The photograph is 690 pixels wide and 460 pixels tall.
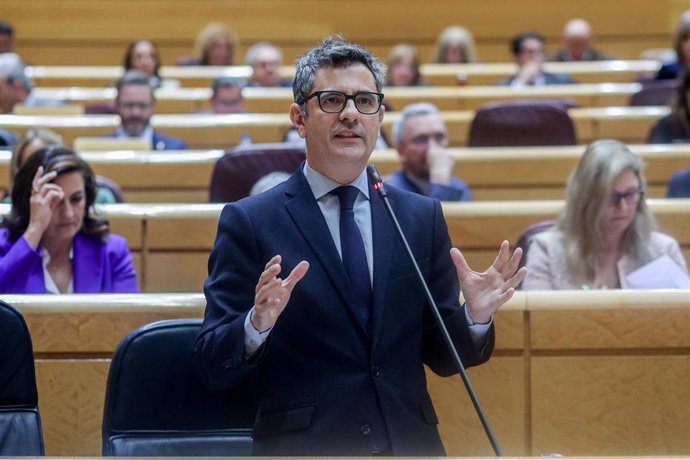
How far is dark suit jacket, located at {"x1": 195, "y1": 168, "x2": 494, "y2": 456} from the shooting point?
1552mm

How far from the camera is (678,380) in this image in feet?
6.73

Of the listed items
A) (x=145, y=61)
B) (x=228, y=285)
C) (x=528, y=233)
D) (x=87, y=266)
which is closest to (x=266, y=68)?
(x=145, y=61)

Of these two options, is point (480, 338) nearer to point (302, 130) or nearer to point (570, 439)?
point (302, 130)

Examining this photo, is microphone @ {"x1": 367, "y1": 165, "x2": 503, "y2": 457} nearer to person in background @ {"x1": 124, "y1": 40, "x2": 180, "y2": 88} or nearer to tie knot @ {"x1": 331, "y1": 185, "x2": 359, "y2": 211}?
tie knot @ {"x1": 331, "y1": 185, "x2": 359, "y2": 211}

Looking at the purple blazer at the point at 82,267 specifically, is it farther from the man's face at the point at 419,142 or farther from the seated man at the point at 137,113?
the seated man at the point at 137,113

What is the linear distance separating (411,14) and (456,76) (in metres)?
1.31

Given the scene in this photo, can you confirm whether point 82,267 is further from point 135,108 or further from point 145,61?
point 145,61

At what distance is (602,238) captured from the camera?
8.81ft

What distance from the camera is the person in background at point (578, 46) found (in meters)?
6.49

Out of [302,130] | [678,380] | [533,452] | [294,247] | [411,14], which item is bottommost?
[533,452]

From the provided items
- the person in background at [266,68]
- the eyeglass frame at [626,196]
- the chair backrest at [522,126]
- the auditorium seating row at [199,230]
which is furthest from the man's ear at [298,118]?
the person in background at [266,68]

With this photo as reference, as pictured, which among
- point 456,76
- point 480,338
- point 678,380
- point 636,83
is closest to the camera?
point 480,338

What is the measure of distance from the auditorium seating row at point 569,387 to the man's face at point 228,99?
3026 millimetres

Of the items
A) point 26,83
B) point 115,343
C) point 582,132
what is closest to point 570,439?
point 115,343
